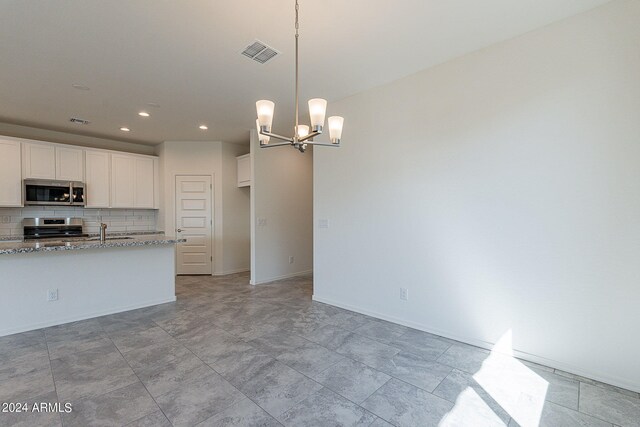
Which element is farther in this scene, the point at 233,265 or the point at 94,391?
the point at 233,265

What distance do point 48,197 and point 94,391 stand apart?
4.19m

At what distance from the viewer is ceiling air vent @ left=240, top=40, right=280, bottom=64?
250 centimetres

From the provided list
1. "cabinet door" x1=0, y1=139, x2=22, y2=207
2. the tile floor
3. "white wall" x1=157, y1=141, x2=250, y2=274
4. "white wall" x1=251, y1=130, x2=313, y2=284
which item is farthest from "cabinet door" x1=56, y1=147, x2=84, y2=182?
"white wall" x1=251, y1=130, x2=313, y2=284

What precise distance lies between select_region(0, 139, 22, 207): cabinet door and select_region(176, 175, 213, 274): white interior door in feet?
7.32

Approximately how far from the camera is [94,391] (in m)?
1.95

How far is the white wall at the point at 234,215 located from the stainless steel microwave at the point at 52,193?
2.40 m

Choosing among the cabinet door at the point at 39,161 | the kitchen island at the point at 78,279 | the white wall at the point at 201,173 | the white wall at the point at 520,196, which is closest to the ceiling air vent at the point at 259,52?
the white wall at the point at 520,196

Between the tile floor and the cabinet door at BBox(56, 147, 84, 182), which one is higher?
the cabinet door at BBox(56, 147, 84, 182)

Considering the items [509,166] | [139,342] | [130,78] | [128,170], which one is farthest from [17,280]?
[509,166]

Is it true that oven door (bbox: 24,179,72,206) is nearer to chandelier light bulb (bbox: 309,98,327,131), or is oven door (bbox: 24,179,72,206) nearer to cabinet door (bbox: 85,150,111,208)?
cabinet door (bbox: 85,150,111,208)

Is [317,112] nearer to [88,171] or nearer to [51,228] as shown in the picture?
[88,171]

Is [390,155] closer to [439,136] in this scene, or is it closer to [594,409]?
[439,136]

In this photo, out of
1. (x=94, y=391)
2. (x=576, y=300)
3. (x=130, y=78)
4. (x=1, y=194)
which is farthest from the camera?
(x=1, y=194)

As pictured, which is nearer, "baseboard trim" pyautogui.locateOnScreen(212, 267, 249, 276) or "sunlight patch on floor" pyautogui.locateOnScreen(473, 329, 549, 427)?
"sunlight patch on floor" pyautogui.locateOnScreen(473, 329, 549, 427)
